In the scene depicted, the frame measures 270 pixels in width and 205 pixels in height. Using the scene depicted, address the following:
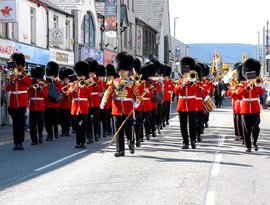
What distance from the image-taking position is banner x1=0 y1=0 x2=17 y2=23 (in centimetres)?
2088

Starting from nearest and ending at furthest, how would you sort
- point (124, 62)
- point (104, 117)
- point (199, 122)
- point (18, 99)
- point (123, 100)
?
1. point (123, 100)
2. point (124, 62)
3. point (18, 99)
4. point (199, 122)
5. point (104, 117)

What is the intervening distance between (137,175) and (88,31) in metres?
25.0

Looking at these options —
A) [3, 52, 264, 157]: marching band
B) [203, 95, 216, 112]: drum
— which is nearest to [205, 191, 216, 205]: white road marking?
[3, 52, 264, 157]: marching band

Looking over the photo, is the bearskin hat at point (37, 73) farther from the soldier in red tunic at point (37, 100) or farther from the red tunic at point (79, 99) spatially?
the red tunic at point (79, 99)

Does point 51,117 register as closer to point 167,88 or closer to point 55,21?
point 167,88

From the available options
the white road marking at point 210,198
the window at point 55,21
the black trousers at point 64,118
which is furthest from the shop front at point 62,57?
the white road marking at point 210,198

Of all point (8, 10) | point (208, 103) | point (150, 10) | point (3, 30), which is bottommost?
point (208, 103)

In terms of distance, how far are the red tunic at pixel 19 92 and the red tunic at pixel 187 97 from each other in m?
3.38

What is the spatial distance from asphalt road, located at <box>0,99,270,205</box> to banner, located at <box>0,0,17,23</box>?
6.83 m

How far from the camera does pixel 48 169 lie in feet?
35.8

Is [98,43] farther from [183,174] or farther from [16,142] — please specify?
[183,174]

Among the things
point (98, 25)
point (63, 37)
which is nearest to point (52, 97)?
point (63, 37)

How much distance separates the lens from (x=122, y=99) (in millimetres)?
12898

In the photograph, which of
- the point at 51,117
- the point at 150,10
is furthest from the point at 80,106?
the point at 150,10
